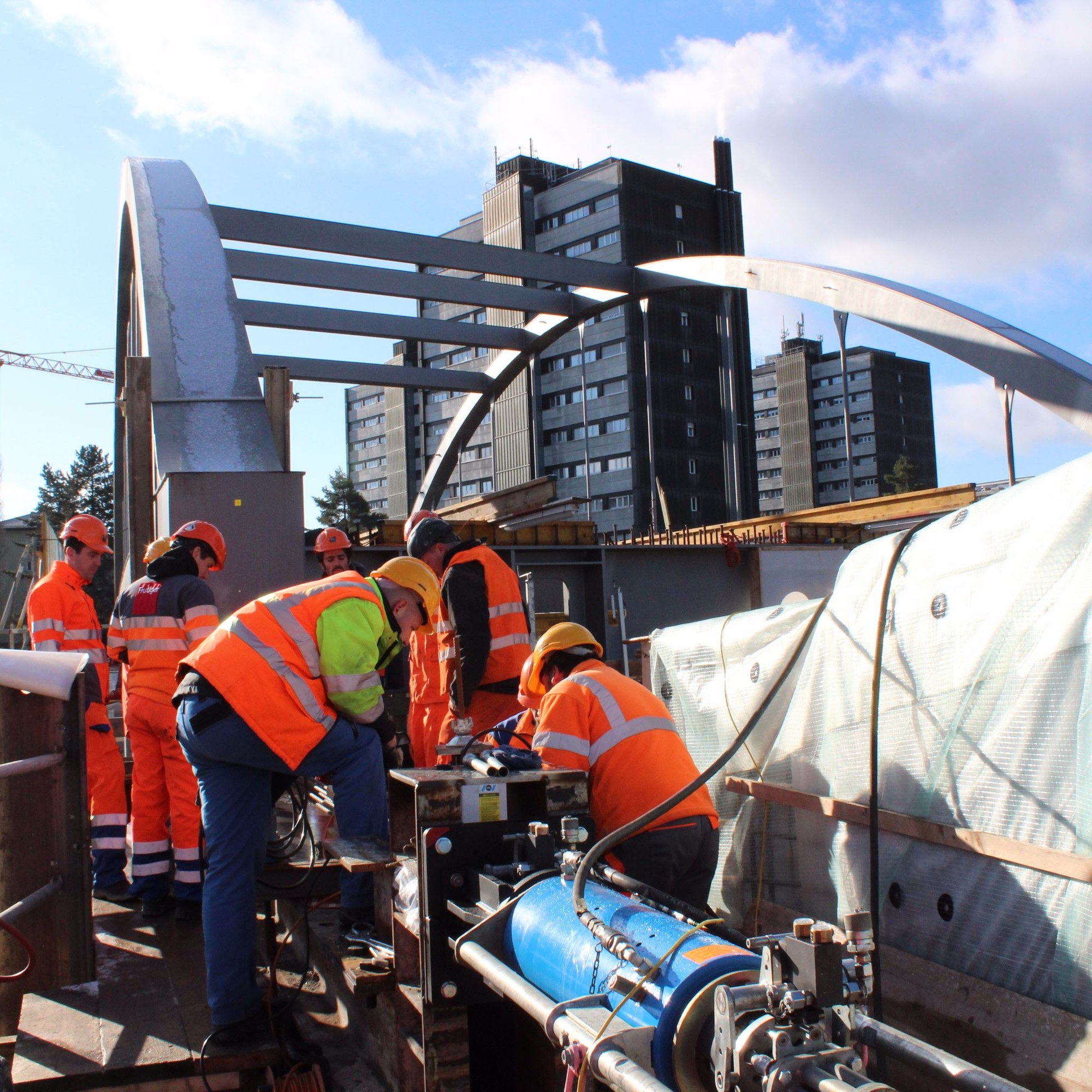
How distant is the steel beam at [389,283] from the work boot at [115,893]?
11.8 meters

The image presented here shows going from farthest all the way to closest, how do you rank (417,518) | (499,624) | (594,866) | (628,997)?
(417,518) → (499,624) → (594,866) → (628,997)

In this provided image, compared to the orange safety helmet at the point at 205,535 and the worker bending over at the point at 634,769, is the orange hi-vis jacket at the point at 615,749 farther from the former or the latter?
the orange safety helmet at the point at 205,535

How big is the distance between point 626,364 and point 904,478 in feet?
81.0

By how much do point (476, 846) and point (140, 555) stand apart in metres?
6.53

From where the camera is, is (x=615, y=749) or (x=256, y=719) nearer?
(x=256, y=719)

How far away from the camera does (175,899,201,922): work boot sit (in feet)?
15.6

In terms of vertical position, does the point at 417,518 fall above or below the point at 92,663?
above

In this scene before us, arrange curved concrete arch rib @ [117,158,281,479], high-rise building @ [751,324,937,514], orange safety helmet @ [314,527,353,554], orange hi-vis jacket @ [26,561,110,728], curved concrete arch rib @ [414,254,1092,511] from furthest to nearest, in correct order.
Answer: high-rise building @ [751,324,937,514]
curved concrete arch rib @ [414,254,1092,511]
curved concrete arch rib @ [117,158,281,479]
orange safety helmet @ [314,527,353,554]
orange hi-vis jacket @ [26,561,110,728]

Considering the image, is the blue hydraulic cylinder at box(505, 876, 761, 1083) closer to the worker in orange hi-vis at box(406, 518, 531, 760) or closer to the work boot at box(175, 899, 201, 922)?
the work boot at box(175, 899, 201, 922)

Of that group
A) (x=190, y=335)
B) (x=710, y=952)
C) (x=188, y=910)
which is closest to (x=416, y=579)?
(x=188, y=910)

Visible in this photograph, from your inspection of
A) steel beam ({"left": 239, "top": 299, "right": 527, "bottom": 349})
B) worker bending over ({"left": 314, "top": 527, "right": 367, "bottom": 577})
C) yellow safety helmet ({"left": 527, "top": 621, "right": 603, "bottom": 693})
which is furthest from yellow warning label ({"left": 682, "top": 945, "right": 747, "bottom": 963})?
steel beam ({"left": 239, "top": 299, "right": 527, "bottom": 349})

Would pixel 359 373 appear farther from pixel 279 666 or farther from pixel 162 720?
pixel 279 666

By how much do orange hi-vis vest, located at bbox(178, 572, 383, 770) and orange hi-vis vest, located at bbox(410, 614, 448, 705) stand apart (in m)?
2.52

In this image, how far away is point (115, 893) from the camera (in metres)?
5.17
